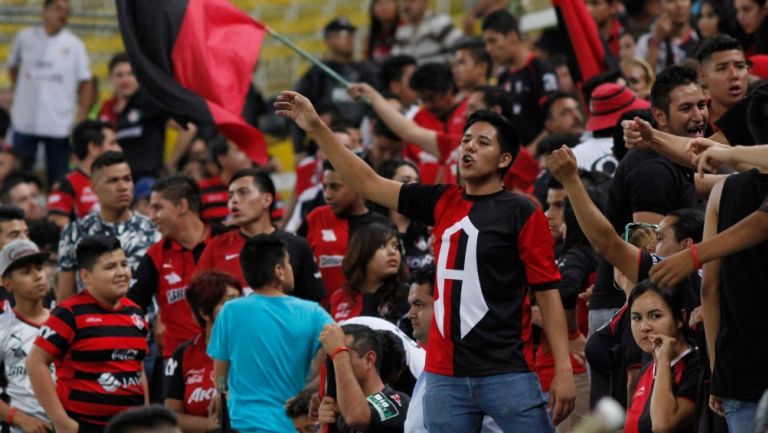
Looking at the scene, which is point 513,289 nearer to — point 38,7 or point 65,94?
point 65,94

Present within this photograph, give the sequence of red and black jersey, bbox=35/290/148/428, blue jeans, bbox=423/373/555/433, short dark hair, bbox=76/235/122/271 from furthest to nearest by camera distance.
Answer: short dark hair, bbox=76/235/122/271 → red and black jersey, bbox=35/290/148/428 → blue jeans, bbox=423/373/555/433

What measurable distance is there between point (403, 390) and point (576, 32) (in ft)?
14.6

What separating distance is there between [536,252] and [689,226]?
855 millimetres

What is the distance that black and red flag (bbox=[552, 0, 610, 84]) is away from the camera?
12.2 meters

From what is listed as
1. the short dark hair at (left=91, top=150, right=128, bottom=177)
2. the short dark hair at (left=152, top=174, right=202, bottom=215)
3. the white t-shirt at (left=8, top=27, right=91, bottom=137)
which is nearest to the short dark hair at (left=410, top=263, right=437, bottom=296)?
the short dark hair at (left=152, top=174, right=202, bottom=215)

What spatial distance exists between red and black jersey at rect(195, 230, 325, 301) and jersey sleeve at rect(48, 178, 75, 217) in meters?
2.94

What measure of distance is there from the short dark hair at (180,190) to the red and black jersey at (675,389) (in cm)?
476

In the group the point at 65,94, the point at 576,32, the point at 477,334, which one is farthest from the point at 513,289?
the point at 65,94

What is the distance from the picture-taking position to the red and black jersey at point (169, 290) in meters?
10.8

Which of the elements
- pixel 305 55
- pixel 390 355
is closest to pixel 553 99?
pixel 305 55

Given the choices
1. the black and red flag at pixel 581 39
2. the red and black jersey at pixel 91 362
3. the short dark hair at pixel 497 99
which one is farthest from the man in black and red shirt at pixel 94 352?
the black and red flag at pixel 581 39

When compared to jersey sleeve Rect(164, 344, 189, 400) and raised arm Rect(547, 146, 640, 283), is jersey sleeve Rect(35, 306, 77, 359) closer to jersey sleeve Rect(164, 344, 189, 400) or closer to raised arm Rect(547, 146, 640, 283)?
jersey sleeve Rect(164, 344, 189, 400)

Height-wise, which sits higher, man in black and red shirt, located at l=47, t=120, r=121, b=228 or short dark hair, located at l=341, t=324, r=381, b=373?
man in black and red shirt, located at l=47, t=120, r=121, b=228

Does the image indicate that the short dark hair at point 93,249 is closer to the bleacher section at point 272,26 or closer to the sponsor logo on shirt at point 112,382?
the sponsor logo on shirt at point 112,382
